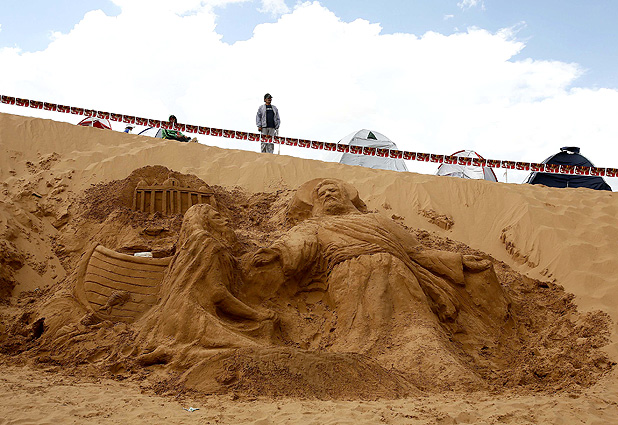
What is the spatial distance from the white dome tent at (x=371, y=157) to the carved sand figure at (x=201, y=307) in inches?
324

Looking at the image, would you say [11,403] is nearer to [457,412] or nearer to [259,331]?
[259,331]

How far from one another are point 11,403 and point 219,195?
5.16 metres

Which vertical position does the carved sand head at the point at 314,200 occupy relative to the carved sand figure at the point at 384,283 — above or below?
above

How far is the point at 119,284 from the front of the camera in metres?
5.37

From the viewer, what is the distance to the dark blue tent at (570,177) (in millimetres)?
13500

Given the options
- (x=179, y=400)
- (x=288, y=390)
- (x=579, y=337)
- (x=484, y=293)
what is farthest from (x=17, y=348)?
(x=579, y=337)

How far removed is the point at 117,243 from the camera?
682 centimetres

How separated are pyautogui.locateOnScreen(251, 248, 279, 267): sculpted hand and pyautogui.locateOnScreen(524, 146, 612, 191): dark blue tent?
32.2 feet

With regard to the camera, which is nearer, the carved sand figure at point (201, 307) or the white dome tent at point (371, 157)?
the carved sand figure at point (201, 307)

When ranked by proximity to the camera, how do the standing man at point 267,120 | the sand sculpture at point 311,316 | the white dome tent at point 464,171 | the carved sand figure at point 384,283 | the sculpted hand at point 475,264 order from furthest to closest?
1. the white dome tent at point 464,171
2. the standing man at point 267,120
3. the sculpted hand at point 475,264
4. the carved sand figure at point 384,283
5. the sand sculpture at point 311,316

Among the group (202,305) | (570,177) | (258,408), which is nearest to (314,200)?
(202,305)

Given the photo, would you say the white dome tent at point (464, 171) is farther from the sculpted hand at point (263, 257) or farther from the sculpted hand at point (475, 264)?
the sculpted hand at point (263, 257)

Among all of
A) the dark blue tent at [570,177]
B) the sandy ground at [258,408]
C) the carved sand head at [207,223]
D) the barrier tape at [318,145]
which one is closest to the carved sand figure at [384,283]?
the carved sand head at [207,223]

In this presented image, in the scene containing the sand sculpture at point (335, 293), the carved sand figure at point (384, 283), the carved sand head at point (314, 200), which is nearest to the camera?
the sand sculpture at point (335, 293)
